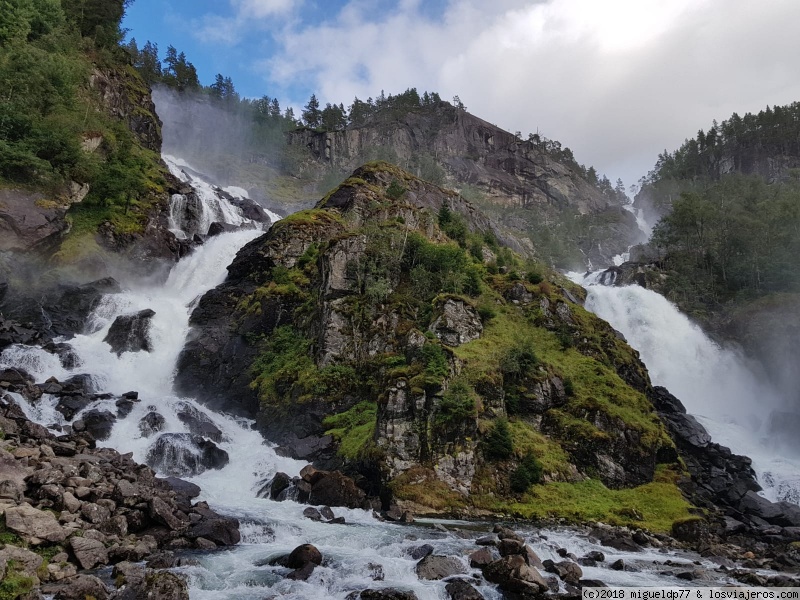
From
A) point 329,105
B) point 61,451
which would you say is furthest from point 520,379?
point 329,105

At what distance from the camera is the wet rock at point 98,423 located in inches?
1096

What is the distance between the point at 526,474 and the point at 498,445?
208 cm

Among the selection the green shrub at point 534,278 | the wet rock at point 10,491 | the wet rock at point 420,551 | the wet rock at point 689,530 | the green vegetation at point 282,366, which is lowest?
the wet rock at point 420,551

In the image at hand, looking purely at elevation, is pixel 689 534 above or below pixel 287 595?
above

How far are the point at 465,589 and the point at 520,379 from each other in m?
20.4

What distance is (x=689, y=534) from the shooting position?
2416cm

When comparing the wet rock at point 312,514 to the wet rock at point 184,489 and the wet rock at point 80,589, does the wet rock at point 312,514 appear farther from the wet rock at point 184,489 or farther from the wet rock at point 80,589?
the wet rock at point 80,589

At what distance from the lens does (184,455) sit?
2814 centimetres

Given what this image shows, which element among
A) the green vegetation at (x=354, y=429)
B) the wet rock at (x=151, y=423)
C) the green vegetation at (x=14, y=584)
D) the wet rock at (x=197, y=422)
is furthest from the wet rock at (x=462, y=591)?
the wet rock at (x=151, y=423)

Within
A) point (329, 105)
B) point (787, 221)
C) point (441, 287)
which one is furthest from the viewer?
point (329, 105)

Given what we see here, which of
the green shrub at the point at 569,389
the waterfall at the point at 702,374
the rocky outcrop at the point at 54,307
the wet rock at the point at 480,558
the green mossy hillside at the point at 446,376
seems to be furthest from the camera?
the waterfall at the point at 702,374

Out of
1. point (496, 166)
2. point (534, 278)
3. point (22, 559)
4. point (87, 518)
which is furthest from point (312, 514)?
point (496, 166)

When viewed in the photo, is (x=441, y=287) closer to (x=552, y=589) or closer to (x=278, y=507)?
(x=278, y=507)

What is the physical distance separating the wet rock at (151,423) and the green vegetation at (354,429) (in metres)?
9.85
